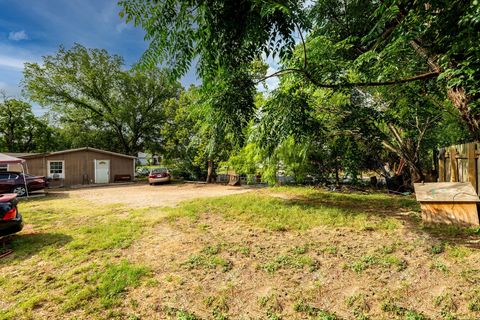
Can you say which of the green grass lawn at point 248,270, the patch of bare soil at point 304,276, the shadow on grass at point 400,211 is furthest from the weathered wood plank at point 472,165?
the patch of bare soil at point 304,276

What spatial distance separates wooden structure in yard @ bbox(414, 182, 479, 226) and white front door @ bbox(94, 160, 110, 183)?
20094mm

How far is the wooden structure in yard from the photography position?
4887 millimetres

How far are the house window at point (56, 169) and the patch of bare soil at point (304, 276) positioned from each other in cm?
1636

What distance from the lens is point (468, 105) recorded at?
358 centimetres

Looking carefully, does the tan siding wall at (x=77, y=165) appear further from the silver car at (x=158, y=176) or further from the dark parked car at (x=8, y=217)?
the dark parked car at (x=8, y=217)

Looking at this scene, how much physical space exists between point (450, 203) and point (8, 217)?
9.05 metres

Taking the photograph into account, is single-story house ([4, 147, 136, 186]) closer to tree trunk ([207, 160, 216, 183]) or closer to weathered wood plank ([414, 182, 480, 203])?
tree trunk ([207, 160, 216, 183])

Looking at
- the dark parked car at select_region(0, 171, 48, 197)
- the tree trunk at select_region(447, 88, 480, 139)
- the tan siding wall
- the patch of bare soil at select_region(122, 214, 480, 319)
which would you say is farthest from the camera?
the tan siding wall

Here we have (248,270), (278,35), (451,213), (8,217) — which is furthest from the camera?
(451,213)

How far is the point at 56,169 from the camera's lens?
684 inches

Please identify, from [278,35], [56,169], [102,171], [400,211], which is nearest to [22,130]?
[56,169]

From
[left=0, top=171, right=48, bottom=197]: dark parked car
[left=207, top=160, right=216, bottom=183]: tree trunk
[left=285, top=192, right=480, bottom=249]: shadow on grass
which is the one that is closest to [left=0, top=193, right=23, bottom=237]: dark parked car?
[left=285, top=192, right=480, bottom=249]: shadow on grass

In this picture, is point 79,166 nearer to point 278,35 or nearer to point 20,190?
point 20,190

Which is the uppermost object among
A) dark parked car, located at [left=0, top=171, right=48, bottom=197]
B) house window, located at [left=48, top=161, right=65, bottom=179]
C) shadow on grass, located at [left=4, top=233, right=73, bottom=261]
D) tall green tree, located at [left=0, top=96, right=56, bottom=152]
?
tall green tree, located at [left=0, top=96, right=56, bottom=152]
